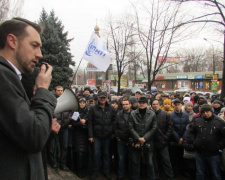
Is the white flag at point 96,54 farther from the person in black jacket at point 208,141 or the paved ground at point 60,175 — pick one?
the person in black jacket at point 208,141

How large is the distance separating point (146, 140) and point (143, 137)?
95 millimetres

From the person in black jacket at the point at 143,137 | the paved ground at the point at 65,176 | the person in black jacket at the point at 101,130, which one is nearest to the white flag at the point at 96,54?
the person in black jacket at the point at 101,130

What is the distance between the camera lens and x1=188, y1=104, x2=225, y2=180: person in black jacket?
15.7ft

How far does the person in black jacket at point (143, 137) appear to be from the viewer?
17.3 ft

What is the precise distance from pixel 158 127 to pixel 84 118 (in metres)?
2.01

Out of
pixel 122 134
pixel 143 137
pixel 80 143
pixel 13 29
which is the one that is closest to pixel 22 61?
pixel 13 29

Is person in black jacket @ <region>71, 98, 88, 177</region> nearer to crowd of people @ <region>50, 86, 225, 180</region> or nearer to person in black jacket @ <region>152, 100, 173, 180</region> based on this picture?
crowd of people @ <region>50, 86, 225, 180</region>

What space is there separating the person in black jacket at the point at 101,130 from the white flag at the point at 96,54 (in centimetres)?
233

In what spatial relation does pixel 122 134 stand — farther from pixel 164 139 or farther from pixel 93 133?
pixel 164 139

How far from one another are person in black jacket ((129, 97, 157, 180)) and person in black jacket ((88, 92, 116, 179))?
0.70 m

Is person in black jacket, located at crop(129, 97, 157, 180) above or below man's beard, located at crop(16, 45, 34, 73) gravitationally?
below

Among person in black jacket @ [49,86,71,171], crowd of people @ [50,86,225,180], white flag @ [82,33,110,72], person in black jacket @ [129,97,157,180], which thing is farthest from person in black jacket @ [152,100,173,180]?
white flag @ [82,33,110,72]

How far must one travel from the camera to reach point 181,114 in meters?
6.00

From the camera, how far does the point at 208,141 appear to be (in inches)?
189
